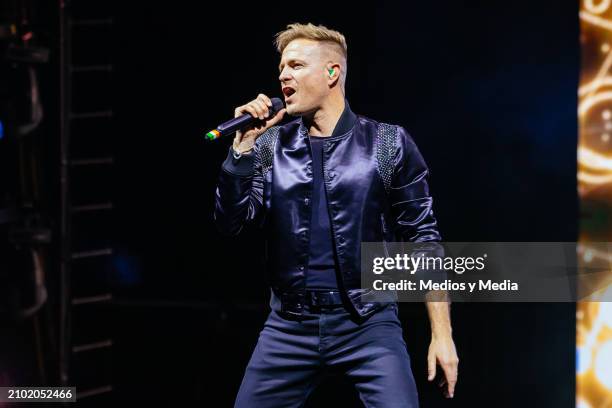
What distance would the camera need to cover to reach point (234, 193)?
2.37 meters

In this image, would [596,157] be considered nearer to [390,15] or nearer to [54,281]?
[390,15]

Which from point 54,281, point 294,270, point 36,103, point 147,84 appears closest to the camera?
point 294,270

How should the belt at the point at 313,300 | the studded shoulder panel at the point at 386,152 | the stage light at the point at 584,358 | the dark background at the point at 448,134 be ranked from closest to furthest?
the belt at the point at 313,300 < the studded shoulder panel at the point at 386,152 < the dark background at the point at 448,134 < the stage light at the point at 584,358

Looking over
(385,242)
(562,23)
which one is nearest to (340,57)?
(385,242)

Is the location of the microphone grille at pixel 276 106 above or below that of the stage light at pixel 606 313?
above

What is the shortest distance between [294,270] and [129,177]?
2259 millimetres

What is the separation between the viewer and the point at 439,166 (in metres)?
3.59

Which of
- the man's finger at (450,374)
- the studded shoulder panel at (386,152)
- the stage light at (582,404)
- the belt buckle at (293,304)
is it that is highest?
the studded shoulder panel at (386,152)

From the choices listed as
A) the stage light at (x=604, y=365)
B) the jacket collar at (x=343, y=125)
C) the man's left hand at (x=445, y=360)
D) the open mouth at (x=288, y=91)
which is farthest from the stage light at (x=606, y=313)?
the open mouth at (x=288, y=91)

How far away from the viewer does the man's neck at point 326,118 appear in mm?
2527

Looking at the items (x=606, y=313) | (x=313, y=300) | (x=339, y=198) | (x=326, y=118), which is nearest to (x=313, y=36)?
(x=326, y=118)

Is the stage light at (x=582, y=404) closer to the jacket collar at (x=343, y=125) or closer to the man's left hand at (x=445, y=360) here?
the man's left hand at (x=445, y=360)

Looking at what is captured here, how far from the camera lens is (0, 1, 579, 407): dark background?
3498 mm

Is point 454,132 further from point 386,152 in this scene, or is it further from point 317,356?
point 317,356
